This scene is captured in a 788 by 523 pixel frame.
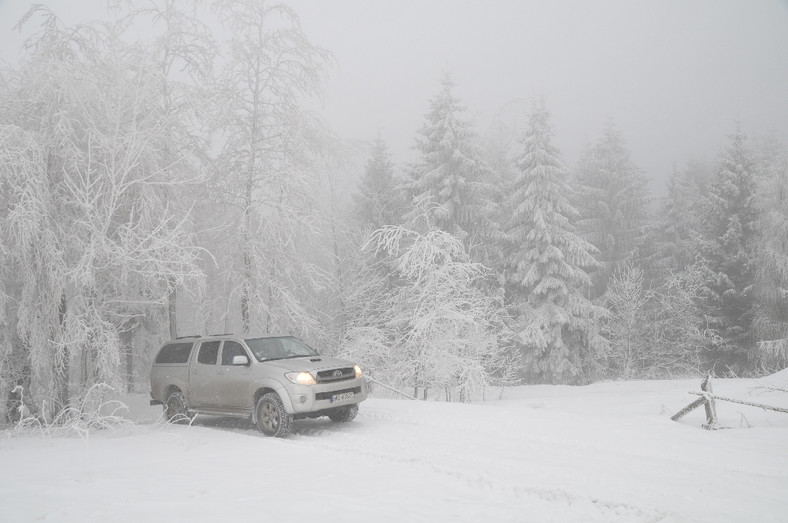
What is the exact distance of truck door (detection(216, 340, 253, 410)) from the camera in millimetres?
9531

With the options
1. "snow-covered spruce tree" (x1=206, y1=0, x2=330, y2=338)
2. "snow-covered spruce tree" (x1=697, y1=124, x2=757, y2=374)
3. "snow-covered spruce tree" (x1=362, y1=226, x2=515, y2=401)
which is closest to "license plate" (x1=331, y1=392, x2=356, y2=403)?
"snow-covered spruce tree" (x1=206, y1=0, x2=330, y2=338)

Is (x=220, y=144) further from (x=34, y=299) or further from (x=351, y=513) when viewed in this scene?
(x=351, y=513)

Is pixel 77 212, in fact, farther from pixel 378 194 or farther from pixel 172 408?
pixel 378 194

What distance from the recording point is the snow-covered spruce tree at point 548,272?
24.5 metres

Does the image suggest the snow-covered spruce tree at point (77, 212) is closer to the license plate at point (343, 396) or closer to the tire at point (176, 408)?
the tire at point (176, 408)

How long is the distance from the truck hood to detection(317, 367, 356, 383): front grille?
0.24 feet

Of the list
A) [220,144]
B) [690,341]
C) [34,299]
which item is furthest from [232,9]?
[690,341]

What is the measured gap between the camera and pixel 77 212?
10562mm

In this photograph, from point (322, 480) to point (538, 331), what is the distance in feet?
63.7

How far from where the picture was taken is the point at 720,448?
7695mm

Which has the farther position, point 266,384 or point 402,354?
point 402,354

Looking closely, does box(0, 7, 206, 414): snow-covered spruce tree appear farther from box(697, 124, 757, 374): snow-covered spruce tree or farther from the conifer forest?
box(697, 124, 757, 374): snow-covered spruce tree

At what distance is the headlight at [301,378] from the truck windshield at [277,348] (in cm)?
104

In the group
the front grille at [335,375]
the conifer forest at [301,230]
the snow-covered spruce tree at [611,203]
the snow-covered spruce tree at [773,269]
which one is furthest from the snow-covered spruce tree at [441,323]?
the snow-covered spruce tree at [611,203]
